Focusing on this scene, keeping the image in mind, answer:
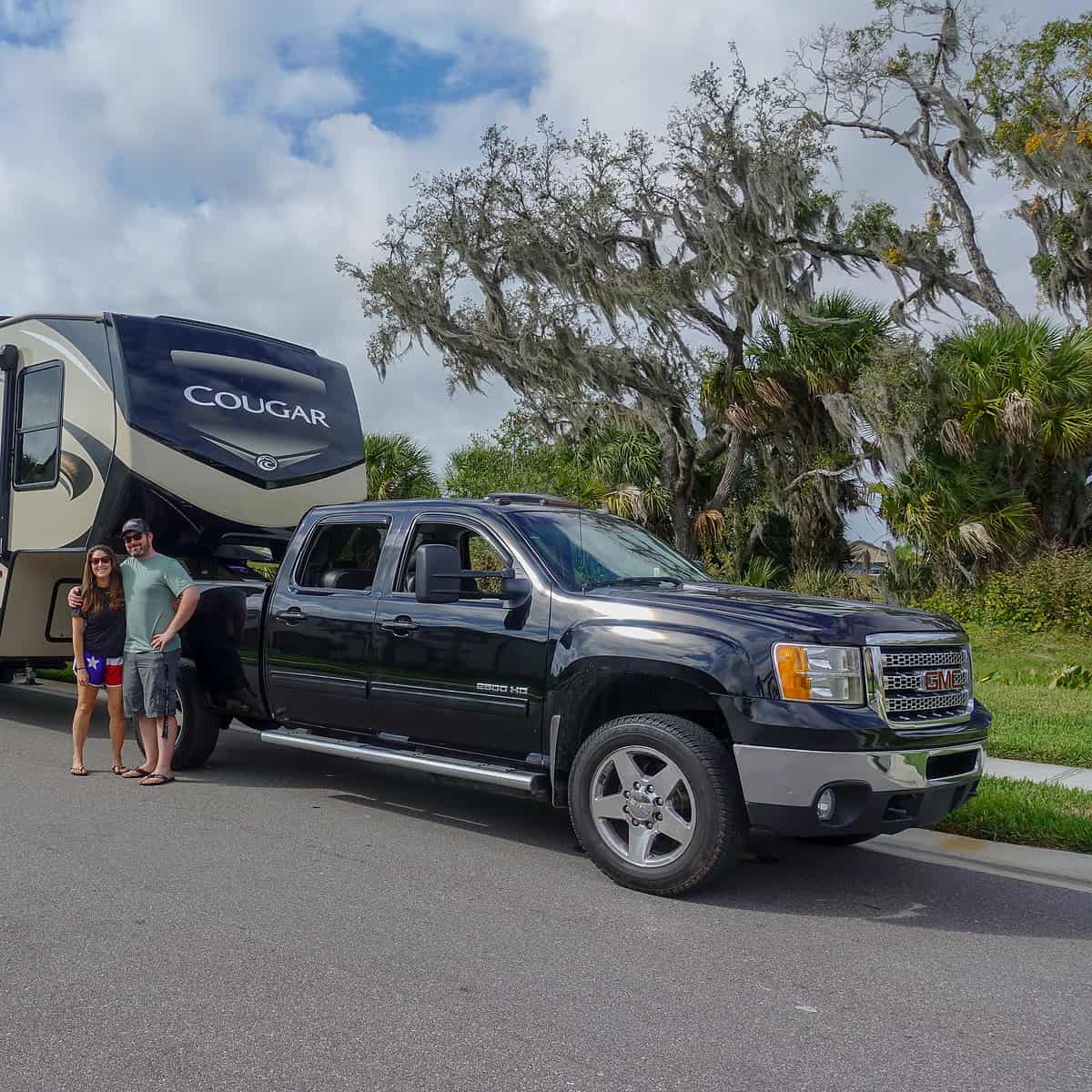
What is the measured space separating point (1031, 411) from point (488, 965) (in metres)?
14.1

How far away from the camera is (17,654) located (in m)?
10.4

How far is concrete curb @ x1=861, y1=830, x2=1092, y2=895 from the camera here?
6219 mm

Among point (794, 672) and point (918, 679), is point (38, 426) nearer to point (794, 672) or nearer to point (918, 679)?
point (794, 672)

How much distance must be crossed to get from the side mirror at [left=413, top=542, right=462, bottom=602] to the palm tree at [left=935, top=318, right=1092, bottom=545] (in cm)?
1238

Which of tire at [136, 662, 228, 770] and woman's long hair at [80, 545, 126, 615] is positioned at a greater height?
woman's long hair at [80, 545, 126, 615]

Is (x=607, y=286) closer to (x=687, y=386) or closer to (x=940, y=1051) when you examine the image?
(x=687, y=386)

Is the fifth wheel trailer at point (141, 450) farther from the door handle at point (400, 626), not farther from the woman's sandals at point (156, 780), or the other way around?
the door handle at point (400, 626)

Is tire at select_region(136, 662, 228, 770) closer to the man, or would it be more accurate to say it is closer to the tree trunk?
the man

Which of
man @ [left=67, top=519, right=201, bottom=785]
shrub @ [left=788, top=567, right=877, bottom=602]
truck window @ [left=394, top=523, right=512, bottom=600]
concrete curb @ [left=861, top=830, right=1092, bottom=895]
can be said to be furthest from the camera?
shrub @ [left=788, top=567, right=877, bottom=602]

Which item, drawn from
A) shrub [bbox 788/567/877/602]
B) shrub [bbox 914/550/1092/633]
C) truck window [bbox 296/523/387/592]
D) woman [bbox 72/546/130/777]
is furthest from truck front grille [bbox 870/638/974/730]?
shrub [bbox 788/567/877/602]

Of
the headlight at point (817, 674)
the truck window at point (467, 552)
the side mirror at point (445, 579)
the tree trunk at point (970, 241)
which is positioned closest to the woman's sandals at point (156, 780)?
the truck window at point (467, 552)

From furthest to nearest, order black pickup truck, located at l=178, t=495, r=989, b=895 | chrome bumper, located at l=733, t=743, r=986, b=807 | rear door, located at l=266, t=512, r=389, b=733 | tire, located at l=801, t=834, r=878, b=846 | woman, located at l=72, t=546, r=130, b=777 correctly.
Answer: woman, located at l=72, t=546, r=130, b=777
rear door, located at l=266, t=512, r=389, b=733
tire, located at l=801, t=834, r=878, b=846
black pickup truck, located at l=178, t=495, r=989, b=895
chrome bumper, located at l=733, t=743, r=986, b=807

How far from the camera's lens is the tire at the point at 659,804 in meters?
5.52

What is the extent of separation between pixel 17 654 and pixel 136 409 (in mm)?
2648
